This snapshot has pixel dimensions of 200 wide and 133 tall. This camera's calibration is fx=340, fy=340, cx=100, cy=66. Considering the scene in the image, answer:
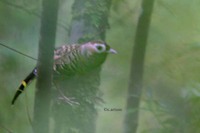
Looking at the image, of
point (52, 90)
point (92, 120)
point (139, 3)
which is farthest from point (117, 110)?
point (139, 3)

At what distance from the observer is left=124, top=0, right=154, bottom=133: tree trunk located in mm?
886

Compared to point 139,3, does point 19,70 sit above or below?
below

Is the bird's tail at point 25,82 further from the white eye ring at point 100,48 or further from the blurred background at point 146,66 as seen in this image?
the white eye ring at point 100,48


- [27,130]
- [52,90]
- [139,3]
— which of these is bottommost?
[27,130]

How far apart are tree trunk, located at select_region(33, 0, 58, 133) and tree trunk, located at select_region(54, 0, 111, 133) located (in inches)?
1.1

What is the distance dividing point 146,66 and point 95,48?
0.15 m

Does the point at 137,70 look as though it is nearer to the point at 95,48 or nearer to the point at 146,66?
the point at 146,66

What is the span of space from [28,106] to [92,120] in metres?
0.17

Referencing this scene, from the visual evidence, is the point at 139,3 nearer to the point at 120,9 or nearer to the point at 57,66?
the point at 120,9

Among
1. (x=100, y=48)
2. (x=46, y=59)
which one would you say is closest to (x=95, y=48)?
(x=100, y=48)

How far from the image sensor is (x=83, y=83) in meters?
0.85

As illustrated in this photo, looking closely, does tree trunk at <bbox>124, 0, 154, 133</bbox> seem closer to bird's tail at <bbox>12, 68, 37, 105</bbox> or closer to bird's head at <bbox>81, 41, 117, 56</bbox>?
bird's head at <bbox>81, 41, 117, 56</bbox>

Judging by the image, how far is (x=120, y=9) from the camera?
0.88m

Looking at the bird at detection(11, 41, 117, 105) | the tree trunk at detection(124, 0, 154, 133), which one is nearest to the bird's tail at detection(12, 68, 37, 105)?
the bird at detection(11, 41, 117, 105)
